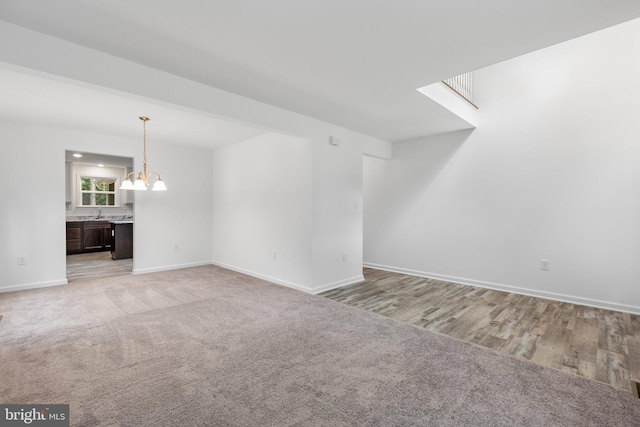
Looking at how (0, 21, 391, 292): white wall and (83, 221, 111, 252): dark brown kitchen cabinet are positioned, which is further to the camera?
(83, 221, 111, 252): dark brown kitchen cabinet

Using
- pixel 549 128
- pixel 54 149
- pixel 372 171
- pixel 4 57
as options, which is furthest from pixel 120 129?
pixel 549 128

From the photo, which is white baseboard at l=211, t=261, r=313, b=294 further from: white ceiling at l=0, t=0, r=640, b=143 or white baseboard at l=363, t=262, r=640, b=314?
white ceiling at l=0, t=0, r=640, b=143

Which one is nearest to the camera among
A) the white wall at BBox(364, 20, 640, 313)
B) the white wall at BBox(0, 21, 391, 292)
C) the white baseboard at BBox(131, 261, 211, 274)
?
the white wall at BBox(0, 21, 391, 292)

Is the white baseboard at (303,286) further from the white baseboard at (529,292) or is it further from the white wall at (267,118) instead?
the white baseboard at (529,292)

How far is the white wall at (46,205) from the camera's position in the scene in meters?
4.17

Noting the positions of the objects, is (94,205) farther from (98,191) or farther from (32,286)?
(32,286)

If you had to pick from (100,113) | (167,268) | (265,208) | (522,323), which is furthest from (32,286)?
(522,323)

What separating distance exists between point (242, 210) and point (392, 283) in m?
2.96

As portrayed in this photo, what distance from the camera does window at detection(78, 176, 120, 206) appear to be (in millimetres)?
7729

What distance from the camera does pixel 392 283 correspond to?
4707 mm

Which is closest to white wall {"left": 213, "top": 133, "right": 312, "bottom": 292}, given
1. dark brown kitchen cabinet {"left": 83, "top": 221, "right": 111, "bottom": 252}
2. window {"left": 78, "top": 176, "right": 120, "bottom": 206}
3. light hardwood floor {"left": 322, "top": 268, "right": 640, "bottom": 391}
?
light hardwood floor {"left": 322, "top": 268, "right": 640, "bottom": 391}

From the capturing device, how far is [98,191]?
7938mm

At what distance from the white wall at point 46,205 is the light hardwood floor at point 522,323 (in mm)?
3555

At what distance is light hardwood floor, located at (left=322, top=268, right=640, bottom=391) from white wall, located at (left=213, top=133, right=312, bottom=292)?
37.2 inches
